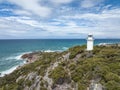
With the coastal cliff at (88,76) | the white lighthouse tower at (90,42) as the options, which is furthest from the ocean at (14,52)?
the coastal cliff at (88,76)

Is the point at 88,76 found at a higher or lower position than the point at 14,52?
higher

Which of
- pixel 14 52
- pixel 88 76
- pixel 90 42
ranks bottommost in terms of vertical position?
pixel 14 52

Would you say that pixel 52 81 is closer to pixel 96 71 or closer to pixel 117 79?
pixel 96 71

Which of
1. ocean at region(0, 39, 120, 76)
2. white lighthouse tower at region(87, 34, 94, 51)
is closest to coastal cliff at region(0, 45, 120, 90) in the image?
white lighthouse tower at region(87, 34, 94, 51)

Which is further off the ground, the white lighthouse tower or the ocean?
the white lighthouse tower

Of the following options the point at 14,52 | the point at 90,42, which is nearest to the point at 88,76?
the point at 90,42

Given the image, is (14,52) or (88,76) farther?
(14,52)

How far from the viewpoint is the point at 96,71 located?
11992 mm

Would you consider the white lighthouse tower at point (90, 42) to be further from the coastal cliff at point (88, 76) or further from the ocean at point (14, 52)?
the ocean at point (14, 52)

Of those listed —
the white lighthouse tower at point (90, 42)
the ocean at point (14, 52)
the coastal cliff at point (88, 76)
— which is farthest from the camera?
the ocean at point (14, 52)

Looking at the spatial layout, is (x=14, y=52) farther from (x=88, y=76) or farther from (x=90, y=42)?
(x=88, y=76)

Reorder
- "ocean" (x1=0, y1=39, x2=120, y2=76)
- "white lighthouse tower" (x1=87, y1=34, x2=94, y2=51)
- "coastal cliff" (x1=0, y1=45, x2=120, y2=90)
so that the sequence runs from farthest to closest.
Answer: "ocean" (x1=0, y1=39, x2=120, y2=76), "white lighthouse tower" (x1=87, y1=34, x2=94, y2=51), "coastal cliff" (x1=0, y1=45, x2=120, y2=90)

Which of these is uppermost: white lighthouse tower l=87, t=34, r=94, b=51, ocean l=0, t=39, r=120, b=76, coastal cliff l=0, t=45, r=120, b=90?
white lighthouse tower l=87, t=34, r=94, b=51

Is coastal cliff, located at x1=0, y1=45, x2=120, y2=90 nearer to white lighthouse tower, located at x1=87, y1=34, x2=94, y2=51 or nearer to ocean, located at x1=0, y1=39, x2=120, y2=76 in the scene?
white lighthouse tower, located at x1=87, y1=34, x2=94, y2=51
